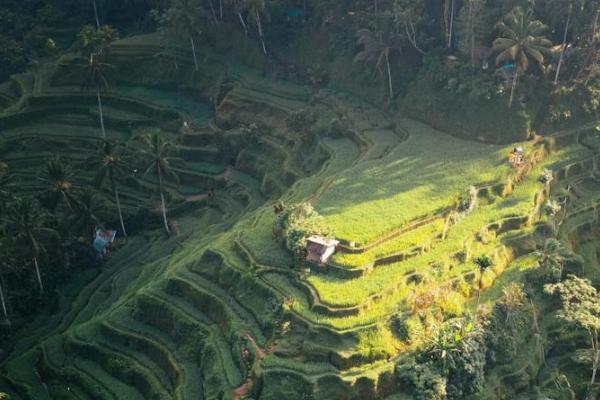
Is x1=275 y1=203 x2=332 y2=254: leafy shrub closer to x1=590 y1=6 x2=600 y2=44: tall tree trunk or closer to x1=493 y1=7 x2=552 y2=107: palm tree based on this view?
x1=493 y1=7 x2=552 y2=107: palm tree

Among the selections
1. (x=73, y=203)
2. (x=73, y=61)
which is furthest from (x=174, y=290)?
(x=73, y=61)

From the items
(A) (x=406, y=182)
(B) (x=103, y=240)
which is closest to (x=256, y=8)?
(B) (x=103, y=240)

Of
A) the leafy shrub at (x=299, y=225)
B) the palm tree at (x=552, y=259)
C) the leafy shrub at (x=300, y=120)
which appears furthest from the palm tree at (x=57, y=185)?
the palm tree at (x=552, y=259)

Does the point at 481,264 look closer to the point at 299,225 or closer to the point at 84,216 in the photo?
the point at 299,225

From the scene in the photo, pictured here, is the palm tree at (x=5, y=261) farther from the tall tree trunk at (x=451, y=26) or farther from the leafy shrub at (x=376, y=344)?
the tall tree trunk at (x=451, y=26)

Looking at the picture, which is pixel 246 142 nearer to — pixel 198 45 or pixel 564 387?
pixel 198 45

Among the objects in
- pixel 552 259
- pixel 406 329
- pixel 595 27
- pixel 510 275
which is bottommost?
pixel 406 329

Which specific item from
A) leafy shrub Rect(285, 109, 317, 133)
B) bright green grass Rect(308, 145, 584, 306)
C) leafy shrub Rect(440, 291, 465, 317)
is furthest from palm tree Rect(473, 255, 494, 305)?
leafy shrub Rect(285, 109, 317, 133)
